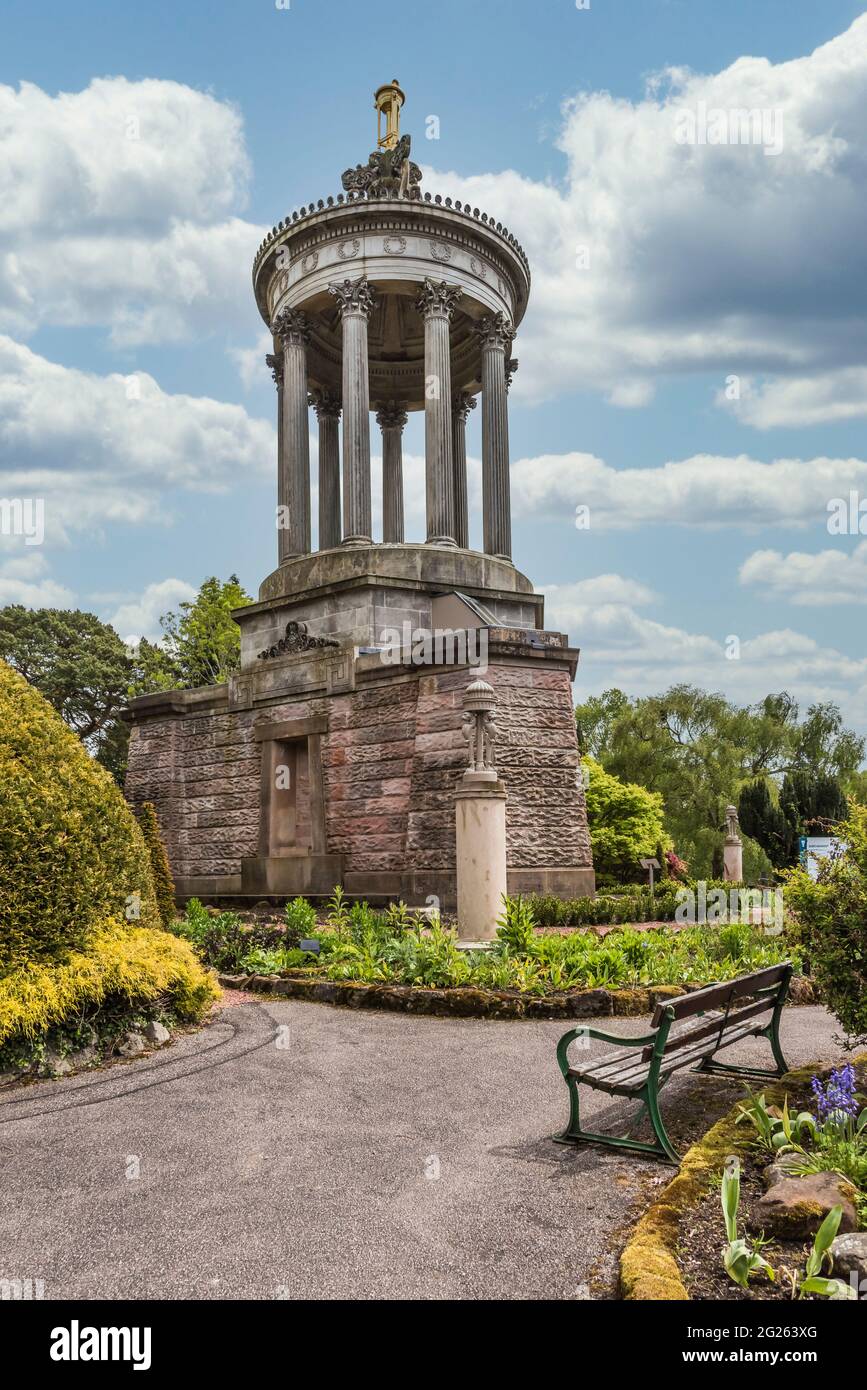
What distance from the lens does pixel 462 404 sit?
29.0m

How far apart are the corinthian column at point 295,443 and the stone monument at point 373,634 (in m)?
0.05

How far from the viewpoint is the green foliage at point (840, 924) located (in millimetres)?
5855

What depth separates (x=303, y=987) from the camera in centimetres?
1072

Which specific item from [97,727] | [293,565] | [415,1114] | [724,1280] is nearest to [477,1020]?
[415,1114]

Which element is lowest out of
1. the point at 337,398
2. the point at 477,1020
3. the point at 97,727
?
the point at 477,1020

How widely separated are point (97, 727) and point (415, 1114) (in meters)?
47.3

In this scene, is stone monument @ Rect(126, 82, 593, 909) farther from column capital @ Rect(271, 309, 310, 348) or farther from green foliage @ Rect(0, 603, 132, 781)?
green foliage @ Rect(0, 603, 132, 781)

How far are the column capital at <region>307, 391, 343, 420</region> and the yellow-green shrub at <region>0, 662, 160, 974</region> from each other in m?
21.0

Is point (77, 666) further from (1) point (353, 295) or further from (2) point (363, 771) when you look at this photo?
(2) point (363, 771)

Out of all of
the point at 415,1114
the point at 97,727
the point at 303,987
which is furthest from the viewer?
the point at 97,727

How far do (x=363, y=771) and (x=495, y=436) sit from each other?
10393 millimetres

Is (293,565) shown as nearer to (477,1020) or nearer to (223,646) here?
(477,1020)

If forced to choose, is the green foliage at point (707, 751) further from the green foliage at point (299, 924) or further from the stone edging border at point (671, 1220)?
the stone edging border at point (671, 1220)
